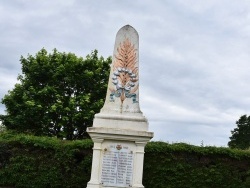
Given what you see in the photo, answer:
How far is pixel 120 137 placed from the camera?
9758mm

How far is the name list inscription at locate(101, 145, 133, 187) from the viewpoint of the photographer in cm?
966

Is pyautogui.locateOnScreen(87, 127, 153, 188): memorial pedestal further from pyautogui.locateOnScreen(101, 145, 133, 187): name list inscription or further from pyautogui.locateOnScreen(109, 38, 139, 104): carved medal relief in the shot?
pyautogui.locateOnScreen(109, 38, 139, 104): carved medal relief

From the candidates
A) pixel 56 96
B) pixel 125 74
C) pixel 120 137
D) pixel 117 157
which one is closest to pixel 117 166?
pixel 117 157

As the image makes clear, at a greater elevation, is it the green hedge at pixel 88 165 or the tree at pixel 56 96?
the tree at pixel 56 96

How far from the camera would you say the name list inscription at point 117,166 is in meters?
9.66

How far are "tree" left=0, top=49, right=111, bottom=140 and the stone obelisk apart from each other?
46.0 feet

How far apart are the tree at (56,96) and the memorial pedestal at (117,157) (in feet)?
47.2

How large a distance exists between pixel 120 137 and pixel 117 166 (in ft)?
2.50

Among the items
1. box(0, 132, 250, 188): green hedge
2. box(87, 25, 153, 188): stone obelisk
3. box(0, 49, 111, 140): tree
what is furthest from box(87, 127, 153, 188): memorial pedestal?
box(0, 49, 111, 140): tree

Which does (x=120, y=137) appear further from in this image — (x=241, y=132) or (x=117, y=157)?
(x=241, y=132)

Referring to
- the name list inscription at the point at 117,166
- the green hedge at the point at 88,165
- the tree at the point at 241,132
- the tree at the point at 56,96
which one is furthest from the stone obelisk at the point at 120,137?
the tree at the point at 241,132

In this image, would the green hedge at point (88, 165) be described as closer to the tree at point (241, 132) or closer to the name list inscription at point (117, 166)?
the name list inscription at point (117, 166)

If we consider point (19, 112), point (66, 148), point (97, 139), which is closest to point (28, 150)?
point (66, 148)

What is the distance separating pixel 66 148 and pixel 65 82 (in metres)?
10.5
